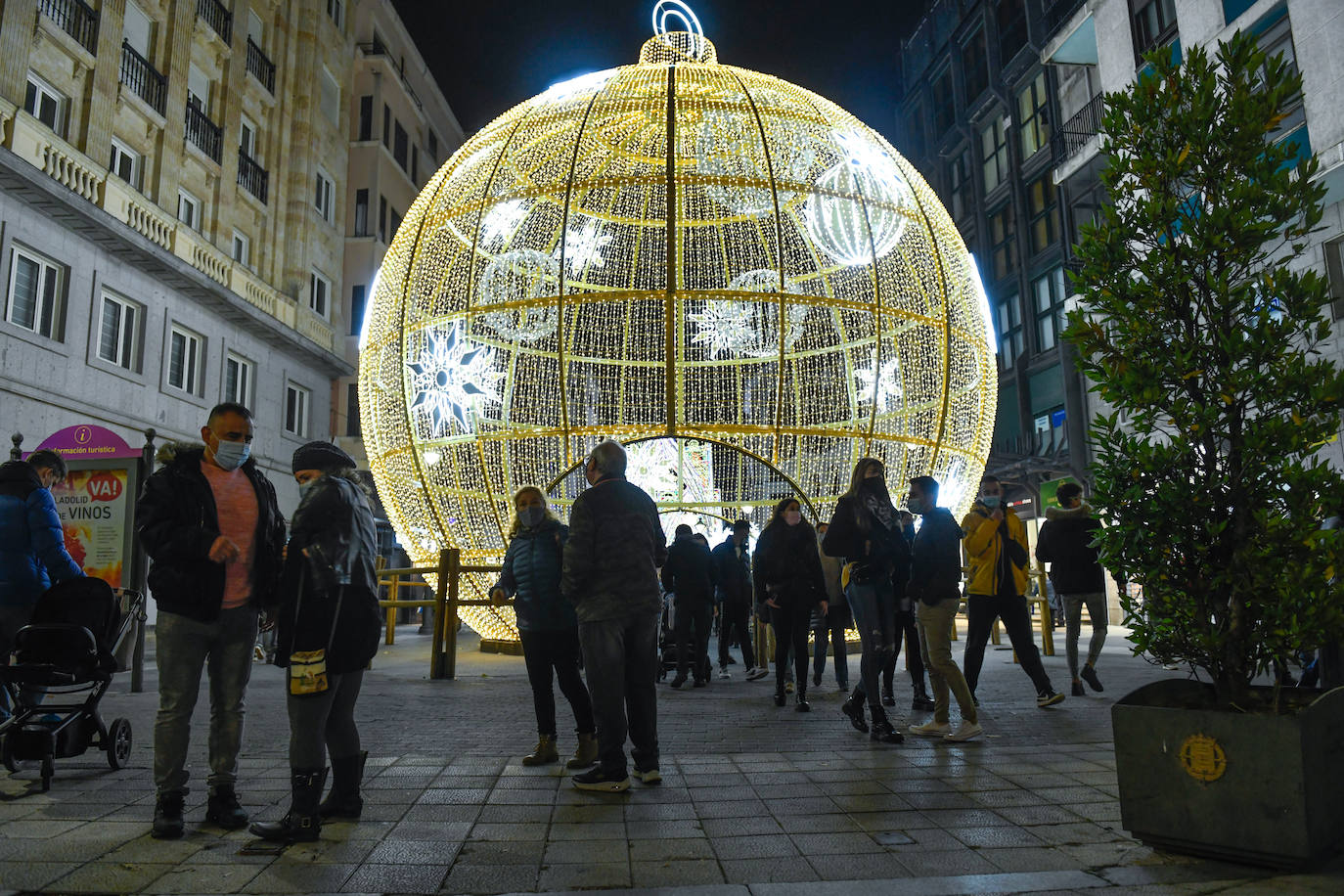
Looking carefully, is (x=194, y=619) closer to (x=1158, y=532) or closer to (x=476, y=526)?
(x=1158, y=532)

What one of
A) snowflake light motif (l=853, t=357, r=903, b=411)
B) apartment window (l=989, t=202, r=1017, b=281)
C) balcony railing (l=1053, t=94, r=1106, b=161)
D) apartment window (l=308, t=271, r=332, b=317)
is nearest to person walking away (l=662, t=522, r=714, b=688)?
snowflake light motif (l=853, t=357, r=903, b=411)

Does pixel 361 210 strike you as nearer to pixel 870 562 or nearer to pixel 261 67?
pixel 261 67

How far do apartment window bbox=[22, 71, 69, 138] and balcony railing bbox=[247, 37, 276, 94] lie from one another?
23.2ft

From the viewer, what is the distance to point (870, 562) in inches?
217

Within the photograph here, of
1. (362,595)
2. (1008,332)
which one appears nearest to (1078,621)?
(362,595)

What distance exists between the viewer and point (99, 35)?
15773 millimetres

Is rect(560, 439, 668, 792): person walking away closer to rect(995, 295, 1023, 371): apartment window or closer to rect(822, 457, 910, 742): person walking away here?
rect(822, 457, 910, 742): person walking away

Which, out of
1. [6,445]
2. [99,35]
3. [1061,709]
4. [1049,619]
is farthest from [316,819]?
[99,35]

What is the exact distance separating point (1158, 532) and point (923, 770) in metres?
1.79

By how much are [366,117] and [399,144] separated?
7.57 ft

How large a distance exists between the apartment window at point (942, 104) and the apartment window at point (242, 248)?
24.2 metres

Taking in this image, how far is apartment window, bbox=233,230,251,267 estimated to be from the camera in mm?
20719

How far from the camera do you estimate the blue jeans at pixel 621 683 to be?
13.8 ft

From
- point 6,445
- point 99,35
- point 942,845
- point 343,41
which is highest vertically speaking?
point 343,41
